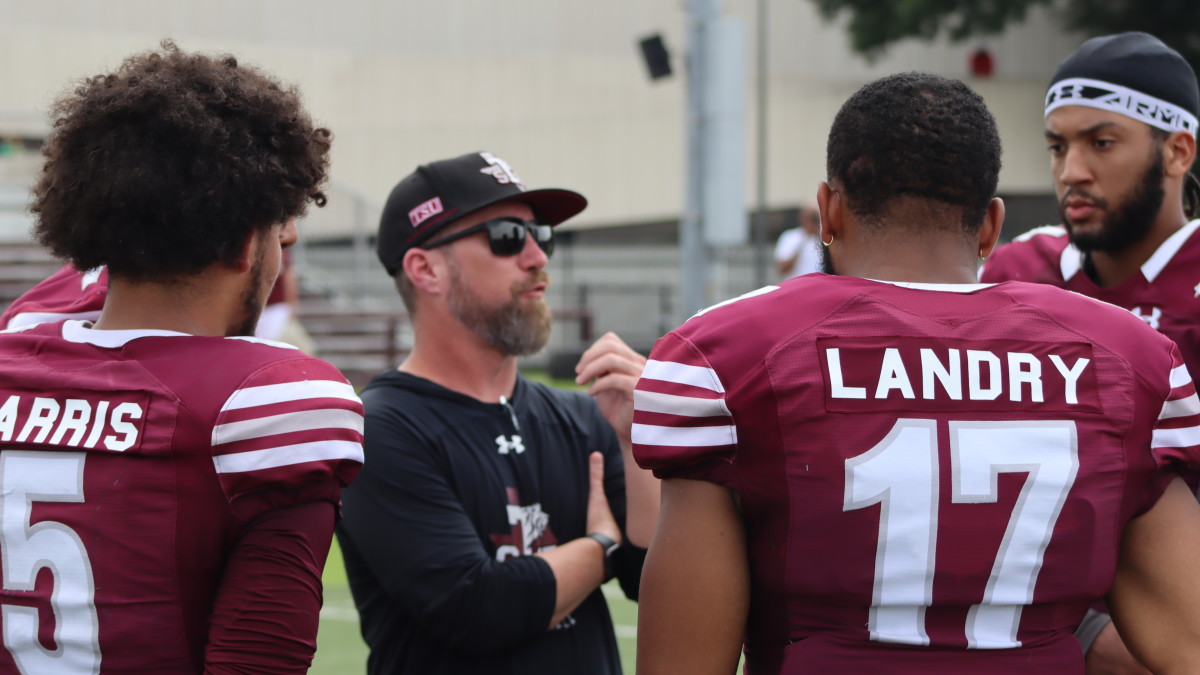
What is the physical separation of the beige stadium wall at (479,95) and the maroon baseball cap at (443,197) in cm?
2525

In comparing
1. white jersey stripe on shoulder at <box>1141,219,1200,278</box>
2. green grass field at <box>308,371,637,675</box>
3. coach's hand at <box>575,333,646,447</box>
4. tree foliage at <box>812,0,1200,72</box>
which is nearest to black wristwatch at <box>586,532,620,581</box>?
coach's hand at <box>575,333,646,447</box>

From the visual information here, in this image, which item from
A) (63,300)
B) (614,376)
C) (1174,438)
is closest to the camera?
(1174,438)

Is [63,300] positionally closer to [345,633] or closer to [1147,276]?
[1147,276]

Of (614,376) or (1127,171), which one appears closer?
(614,376)

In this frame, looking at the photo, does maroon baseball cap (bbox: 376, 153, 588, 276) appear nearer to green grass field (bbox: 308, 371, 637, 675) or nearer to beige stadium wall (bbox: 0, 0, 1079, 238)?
green grass field (bbox: 308, 371, 637, 675)

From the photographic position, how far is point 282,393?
204 centimetres

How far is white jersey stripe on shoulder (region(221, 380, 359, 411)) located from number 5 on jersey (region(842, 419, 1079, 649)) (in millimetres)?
839

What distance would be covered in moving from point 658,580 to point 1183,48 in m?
28.1

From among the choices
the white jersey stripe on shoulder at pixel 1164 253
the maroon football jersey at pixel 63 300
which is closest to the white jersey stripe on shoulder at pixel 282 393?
the maroon football jersey at pixel 63 300

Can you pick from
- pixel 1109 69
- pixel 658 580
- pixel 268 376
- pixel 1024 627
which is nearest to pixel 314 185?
pixel 268 376

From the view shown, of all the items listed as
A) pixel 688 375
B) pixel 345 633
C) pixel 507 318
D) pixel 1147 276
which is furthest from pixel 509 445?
pixel 345 633

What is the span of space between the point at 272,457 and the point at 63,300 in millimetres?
1034

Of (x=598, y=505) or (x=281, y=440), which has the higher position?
(x=281, y=440)

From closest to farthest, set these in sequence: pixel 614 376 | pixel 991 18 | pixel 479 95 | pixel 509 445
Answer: pixel 614 376 < pixel 509 445 < pixel 991 18 < pixel 479 95
